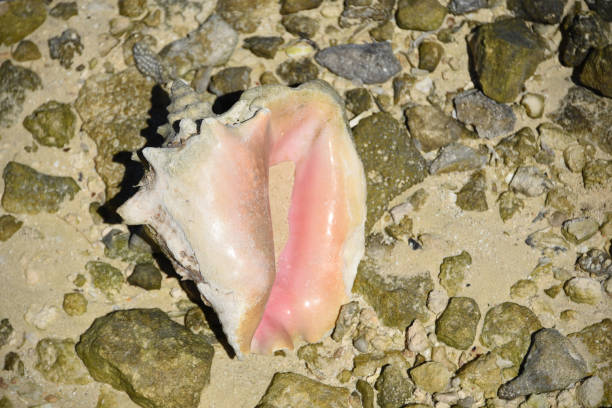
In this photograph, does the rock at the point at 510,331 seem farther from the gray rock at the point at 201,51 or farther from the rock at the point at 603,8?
the gray rock at the point at 201,51

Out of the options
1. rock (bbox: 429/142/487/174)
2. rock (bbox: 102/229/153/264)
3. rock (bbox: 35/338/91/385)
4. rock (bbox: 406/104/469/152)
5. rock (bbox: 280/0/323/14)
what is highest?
rock (bbox: 280/0/323/14)

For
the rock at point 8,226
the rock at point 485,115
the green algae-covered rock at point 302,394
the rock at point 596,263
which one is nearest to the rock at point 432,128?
the rock at point 485,115

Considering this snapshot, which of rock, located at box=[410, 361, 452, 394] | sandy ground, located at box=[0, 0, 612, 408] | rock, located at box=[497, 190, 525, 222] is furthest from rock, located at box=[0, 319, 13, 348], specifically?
rock, located at box=[497, 190, 525, 222]


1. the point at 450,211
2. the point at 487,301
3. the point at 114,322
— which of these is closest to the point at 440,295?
the point at 487,301

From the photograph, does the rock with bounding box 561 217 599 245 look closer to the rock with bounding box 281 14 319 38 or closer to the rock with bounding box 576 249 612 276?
the rock with bounding box 576 249 612 276

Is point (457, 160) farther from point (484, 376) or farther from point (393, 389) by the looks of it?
point (393, 389)

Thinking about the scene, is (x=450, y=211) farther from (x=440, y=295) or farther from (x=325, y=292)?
(x=325, y=292)
